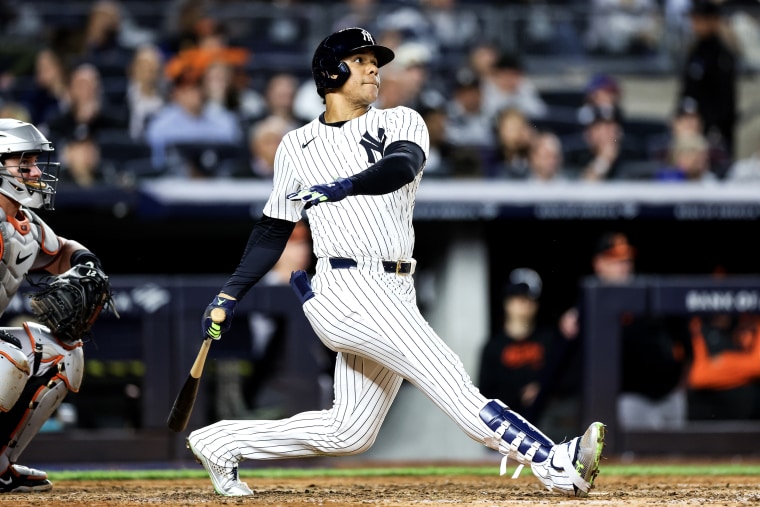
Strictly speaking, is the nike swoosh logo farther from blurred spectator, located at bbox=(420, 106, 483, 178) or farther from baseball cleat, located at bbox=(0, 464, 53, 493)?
blurred spectator, located at bbox=(420, 106, 483, 178)

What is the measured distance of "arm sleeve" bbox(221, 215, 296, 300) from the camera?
440cm

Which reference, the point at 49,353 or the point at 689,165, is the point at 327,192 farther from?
the point at 689,165

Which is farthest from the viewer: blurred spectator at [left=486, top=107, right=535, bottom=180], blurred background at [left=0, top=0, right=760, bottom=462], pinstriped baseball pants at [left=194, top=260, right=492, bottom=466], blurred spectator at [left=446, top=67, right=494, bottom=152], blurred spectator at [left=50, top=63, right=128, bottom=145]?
blurred spectator at [left=446, top=67, right=494, bottom=152]

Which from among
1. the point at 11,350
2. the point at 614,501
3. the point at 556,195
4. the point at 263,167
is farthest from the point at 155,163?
the point at 614,501

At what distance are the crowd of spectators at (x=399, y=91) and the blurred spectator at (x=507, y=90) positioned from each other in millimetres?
11

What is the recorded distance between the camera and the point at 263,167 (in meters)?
8.05

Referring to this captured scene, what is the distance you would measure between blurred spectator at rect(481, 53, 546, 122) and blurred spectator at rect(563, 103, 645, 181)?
0.49 m

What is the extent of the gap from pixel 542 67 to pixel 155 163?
3302mm

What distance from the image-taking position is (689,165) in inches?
325

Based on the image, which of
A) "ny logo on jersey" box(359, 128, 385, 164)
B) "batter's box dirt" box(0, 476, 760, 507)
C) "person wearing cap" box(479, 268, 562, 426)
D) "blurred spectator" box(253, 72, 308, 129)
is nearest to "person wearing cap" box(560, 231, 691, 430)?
"person wearing cap" box(479, 268, 562, 426)

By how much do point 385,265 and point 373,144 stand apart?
15.7 inches

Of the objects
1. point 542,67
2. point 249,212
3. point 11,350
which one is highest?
point 542,67

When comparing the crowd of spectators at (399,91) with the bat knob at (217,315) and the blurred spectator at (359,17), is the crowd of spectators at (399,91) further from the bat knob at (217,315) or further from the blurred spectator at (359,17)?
the bat knob at (217,315)

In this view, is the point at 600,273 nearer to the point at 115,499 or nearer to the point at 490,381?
the point at 490,381
